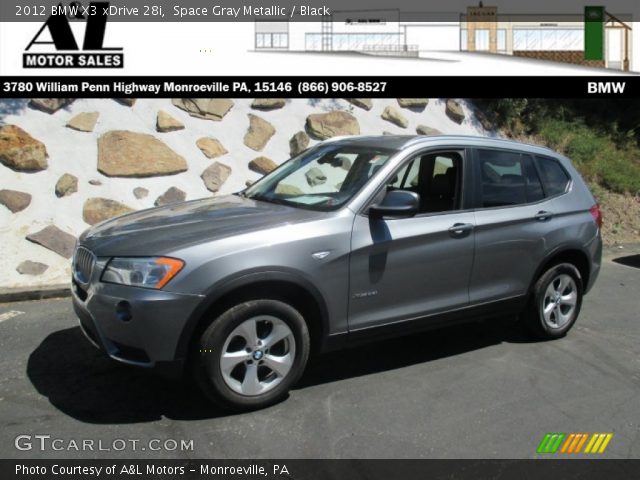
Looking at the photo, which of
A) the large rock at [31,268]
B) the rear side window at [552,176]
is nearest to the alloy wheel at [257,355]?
the rear side window at [552,176]

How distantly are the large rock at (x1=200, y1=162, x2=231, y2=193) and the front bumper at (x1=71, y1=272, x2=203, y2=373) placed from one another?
5.12 m

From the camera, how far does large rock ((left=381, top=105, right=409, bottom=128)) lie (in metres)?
11.3

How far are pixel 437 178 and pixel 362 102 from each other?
6445 mm

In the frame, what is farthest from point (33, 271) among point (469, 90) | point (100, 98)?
point (469, 90)

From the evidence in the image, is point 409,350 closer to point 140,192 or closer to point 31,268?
point 31,268

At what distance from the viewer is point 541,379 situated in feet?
16.0

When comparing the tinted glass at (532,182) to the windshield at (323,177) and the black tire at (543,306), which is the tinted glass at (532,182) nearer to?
the black tire at (543,306)

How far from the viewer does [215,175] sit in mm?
9164

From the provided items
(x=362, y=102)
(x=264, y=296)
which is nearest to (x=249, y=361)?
(x=264, y=296)

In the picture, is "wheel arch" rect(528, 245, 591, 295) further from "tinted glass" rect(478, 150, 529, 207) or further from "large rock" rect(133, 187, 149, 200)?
"large rock" rect(133, 187, 149, 200)

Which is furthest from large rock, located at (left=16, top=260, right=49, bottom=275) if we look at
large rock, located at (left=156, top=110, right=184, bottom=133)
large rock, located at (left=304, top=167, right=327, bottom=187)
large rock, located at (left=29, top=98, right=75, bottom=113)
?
large rock, located at (left=304, top=167, right=327, bottom=187)

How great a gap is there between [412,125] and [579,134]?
13.2 ft
